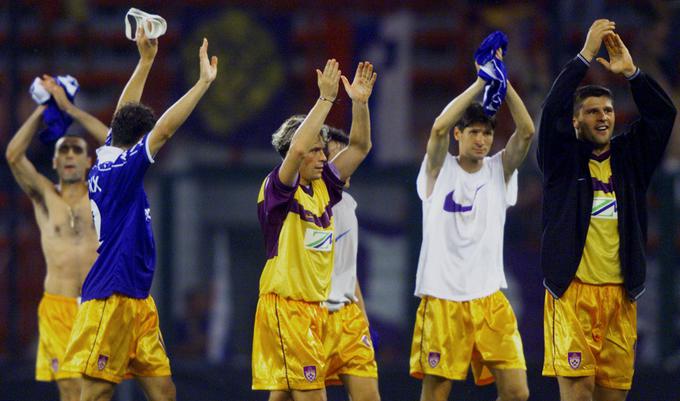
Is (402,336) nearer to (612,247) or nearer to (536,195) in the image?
(536,195)

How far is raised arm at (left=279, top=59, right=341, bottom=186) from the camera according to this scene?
5.88 metres

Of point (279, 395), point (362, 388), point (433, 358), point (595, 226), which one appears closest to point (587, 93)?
point (595, 226)

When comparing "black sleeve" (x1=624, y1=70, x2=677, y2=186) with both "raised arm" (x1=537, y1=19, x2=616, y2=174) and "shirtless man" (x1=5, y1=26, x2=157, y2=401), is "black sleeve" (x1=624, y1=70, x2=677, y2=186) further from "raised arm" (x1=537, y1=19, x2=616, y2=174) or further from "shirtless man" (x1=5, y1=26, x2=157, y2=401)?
"shirtless man" (x1=5, y1=26, x2=157, y2=401)

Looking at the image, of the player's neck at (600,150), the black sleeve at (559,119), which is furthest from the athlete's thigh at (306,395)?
the player's neck at (600,150)

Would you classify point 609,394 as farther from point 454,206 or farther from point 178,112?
point 178,112

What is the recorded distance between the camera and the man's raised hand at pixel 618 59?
6113mm

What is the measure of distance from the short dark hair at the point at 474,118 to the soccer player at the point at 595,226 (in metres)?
0.69

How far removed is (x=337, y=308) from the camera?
6.57 meters

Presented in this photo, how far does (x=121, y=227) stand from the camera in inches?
249

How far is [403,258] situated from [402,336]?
73cm

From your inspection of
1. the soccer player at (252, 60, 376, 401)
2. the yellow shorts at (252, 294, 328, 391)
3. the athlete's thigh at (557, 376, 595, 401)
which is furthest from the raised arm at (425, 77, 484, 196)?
the athlete's thigh at (557, 376, 595, 401)

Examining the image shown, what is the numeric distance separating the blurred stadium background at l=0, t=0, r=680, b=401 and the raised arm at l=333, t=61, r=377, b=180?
3.10 m

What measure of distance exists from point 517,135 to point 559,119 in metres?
0.74

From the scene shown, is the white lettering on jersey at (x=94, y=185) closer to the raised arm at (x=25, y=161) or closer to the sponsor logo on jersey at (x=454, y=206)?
the raised arm at (x=25, y=161)
